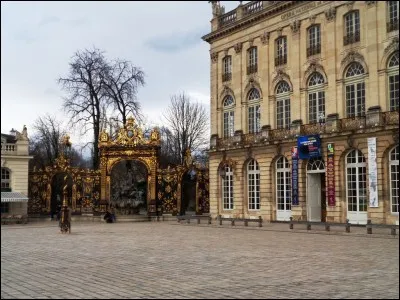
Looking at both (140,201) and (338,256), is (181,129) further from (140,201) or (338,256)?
(338,256)

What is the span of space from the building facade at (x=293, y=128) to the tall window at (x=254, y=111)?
7cm

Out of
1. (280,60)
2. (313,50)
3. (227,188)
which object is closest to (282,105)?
(280,60)

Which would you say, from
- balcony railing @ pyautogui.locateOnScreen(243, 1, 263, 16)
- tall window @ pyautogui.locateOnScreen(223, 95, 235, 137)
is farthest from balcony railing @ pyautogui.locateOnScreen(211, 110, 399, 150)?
balcony railing @ pyautogui.locateOnScreen(243, 1, 263, 16)

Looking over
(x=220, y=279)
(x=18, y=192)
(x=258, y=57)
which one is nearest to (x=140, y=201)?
(x=18, y=192)

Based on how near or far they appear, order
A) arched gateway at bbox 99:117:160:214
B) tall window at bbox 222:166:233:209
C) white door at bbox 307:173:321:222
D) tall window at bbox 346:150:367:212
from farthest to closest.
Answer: tall window at bbox 222:166:233:209, arched gateway at bbox 99:117:160:214, white door at bbox 307:173:321:222, tall window at bbox 346:150:367:212

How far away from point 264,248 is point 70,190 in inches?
1022

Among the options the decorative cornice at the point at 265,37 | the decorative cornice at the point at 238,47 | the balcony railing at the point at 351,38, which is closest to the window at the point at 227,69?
the decorative cornice at the point at 238,47

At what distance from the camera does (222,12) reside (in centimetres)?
3969

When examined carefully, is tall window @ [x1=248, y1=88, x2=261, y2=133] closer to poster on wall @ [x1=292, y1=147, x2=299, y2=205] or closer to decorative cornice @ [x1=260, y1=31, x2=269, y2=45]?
decorative cornice @ [x1=260, y1=31, x2=269, y2=45]

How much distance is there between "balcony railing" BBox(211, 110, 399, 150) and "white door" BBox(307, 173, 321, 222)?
2841 mm

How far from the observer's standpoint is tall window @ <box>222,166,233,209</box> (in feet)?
133

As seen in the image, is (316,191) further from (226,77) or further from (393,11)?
(393,11)

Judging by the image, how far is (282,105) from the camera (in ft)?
121

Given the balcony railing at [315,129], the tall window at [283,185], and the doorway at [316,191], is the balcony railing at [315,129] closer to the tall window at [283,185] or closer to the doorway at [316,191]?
the tall window at [283,185]
